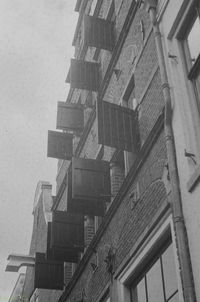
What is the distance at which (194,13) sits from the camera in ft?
30.4

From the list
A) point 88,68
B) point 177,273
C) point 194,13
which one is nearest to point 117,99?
point 88,68

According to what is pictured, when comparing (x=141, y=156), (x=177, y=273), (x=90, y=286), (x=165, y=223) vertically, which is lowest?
(x=177, y=273)

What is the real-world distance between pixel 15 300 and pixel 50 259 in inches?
561

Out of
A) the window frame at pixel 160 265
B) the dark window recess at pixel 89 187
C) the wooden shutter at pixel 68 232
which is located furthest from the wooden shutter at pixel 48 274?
the window frame at pixel 160 265

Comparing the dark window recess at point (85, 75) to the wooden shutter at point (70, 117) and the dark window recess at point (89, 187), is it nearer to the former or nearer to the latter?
the wooden shutter at point (70, 117)

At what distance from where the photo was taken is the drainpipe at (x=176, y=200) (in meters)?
7.33

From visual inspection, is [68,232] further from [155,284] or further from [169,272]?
[169,272]

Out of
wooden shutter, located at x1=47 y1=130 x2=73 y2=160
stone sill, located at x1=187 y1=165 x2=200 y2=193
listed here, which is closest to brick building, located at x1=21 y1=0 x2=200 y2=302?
stone sill, located at x1=187 y1=165 x2=200 y2=193

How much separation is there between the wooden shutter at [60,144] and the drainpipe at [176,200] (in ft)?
28.6

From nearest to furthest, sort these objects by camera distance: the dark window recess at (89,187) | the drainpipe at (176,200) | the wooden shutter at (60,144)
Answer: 1. the drainpipe at (176,200)
2. the dark window recess at (89,187)
3. the wooden shutter at (60,144)

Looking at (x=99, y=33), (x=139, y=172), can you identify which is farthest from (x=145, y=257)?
(x=99, y=33)

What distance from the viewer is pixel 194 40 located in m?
9.16

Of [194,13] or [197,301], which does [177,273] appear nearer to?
[197,301]

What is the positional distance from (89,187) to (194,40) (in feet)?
15.1
